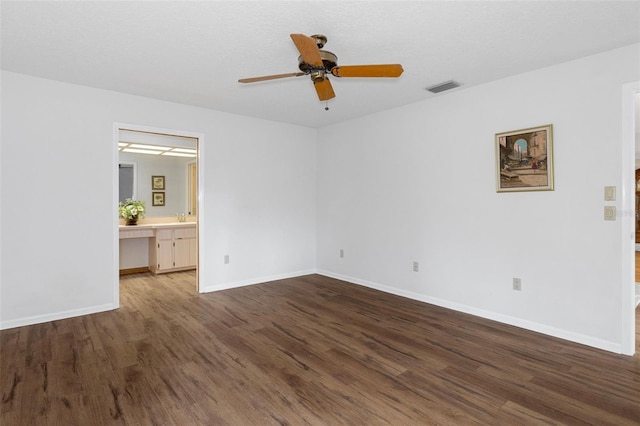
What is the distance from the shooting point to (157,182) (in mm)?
6688

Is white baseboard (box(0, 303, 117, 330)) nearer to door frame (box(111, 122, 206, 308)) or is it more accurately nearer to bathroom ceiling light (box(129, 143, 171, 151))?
door frame (box(111, 122, 206, 308))

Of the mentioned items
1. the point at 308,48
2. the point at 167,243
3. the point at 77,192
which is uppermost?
the point at 308,48

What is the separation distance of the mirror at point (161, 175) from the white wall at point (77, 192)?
1.59 meters

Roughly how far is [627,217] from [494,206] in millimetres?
1058

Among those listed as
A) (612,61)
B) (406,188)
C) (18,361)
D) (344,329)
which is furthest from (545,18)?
(18,361)

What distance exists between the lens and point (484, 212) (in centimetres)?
363

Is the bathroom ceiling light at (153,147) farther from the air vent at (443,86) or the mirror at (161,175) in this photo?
the air vent at (443,86)

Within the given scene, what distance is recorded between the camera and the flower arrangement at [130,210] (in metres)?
5.74

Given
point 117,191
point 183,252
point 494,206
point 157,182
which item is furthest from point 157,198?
point 494,206

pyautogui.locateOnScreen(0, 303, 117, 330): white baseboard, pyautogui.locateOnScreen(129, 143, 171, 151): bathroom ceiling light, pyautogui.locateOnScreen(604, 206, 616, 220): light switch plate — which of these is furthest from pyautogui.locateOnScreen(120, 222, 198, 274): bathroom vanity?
pyautogui.locateOnScreen(604, 206, 616, 220): light switch plate

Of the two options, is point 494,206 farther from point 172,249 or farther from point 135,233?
point 135,233

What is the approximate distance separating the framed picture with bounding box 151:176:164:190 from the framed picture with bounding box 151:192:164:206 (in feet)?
0.40

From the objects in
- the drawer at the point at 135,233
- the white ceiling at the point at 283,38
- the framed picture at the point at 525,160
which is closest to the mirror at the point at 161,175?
the drawer at the point at 135,233

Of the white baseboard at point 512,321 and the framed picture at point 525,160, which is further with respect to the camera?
the framed picture at point 525,160
